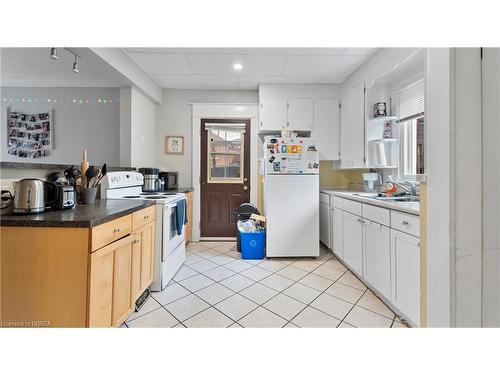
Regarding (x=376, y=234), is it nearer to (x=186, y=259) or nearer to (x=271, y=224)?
(x=271, y=224)

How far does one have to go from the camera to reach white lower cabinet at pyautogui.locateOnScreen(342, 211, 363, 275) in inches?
87.0

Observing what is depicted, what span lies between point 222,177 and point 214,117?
1.02 m

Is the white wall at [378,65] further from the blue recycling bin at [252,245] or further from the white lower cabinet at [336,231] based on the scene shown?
the blue recycling bin at [252,245]

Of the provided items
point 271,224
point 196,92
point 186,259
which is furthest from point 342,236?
point 196,92

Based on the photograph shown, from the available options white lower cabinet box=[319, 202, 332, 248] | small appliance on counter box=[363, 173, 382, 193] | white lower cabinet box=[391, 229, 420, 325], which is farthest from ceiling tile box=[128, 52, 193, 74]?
white lower cabinet box=[391, 229, 420, 325]

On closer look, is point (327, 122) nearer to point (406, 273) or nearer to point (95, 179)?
point (406, 273)

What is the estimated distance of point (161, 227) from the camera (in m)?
Result: 2.08

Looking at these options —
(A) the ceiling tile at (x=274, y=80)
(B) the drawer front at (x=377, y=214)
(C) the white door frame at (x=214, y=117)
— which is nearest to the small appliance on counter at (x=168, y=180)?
(C) the white door frame at (x=214, y=117)

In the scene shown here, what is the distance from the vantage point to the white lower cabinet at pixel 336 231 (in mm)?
2686

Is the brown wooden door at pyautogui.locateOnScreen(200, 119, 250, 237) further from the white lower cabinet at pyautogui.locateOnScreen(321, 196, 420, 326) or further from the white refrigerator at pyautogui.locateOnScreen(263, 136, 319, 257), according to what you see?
the white lower cabinet at pyautogui.locateOnScreen(321, 196, 420, 326)

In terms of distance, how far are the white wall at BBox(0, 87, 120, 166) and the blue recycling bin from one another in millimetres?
2716

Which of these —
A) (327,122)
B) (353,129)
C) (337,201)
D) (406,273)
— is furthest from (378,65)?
Answer: (406,273)
